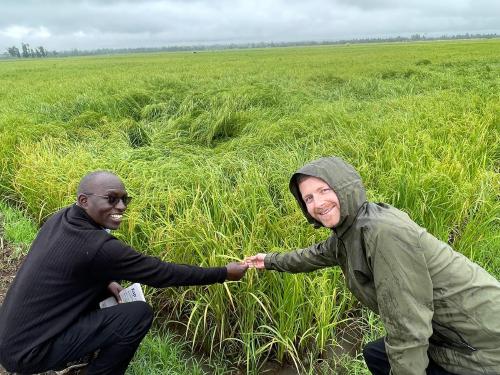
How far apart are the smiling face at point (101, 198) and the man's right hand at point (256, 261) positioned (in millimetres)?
817

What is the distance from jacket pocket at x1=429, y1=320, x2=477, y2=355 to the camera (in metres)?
1.55

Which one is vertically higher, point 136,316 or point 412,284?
point 412,284

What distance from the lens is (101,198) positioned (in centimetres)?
217

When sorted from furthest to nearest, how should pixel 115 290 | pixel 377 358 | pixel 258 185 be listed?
pixel 258 185 < pixel 115 290 < pixel 377 358

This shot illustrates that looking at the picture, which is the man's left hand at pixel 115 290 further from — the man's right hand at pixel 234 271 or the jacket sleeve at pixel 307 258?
the jacket sleeve at pixel 307 258

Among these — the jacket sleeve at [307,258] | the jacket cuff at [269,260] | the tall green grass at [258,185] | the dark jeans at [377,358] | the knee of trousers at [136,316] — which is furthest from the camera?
the tall green grass at [258,185]

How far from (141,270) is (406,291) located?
132 centimetres

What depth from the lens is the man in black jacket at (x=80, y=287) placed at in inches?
80.2

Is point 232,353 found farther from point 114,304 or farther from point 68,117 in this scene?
point 68,117

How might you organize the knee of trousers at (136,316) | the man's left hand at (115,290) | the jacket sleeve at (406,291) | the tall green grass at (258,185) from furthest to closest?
the tall green grass at (258,185) → the man's left hand at (115,290) → the knee of trousers at (136,316) → the jacket sleeve at (406,291)

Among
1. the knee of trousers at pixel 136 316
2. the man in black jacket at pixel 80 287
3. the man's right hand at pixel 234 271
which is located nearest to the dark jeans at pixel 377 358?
the man's right hand at pixel 234 271

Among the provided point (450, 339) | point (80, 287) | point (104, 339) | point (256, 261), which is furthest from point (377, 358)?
point (80, 287)

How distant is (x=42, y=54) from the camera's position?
11512 cm

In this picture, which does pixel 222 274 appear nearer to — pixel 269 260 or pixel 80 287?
pixel 269 260
